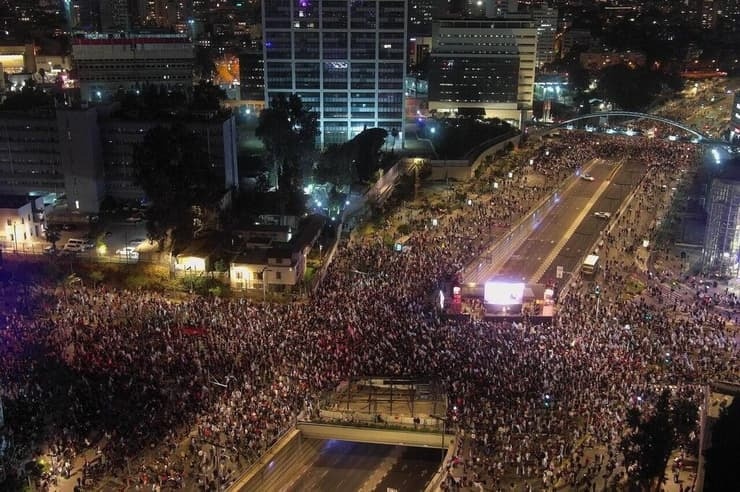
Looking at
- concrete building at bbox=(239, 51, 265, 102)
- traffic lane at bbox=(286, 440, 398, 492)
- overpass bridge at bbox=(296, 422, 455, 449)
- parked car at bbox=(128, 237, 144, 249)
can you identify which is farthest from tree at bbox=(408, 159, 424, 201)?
concrete building at bbox=(239, 51, 265, 102)

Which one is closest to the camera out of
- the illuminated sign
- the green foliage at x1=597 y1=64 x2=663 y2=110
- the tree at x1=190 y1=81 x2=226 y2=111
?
the tree at x1=190 y1=81 x2=226 y2=111

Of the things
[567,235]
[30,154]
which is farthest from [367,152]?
[30,154]

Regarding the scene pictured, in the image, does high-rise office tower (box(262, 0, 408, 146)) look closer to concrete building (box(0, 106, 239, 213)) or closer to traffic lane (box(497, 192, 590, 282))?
concrete building (box(0, 106, 239, 213))

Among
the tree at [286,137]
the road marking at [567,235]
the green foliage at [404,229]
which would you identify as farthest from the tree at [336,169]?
the road marking at [567,235]

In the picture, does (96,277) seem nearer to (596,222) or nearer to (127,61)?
(596,222)

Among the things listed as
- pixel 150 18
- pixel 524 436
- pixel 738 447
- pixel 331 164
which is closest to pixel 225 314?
pixel 524 436

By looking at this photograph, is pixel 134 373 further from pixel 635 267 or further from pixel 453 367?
pixel 635 267
